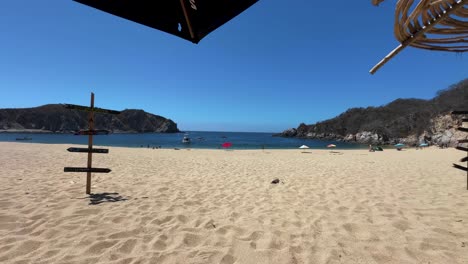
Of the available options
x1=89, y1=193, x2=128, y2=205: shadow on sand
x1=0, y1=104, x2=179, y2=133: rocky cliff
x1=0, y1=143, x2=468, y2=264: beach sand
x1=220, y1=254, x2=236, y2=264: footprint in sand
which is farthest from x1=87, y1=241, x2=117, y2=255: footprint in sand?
x1=0, y1=104, x2=179, y2=133: rocky cliff

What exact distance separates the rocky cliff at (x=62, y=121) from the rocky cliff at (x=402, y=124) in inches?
4132

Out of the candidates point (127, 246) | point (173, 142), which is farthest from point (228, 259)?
point (173, 142)

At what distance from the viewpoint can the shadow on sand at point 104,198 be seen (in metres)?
5.41

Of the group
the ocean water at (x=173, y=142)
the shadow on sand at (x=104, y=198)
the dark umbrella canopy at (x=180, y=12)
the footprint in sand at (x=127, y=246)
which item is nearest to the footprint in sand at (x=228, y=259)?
the footprint in sand at (x=127, y=246)

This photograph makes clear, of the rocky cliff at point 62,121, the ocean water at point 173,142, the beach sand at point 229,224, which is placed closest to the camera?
the beach sand at point 229,224

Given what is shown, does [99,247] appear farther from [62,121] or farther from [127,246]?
[62,121]

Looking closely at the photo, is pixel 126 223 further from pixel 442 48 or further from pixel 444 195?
pixel 444 195

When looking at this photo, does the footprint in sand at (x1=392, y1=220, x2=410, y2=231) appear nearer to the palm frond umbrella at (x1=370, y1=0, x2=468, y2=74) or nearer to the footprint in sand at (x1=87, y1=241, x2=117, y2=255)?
the palm frond umbrella at (x1=370, y1=0, x2=468, y2=74)

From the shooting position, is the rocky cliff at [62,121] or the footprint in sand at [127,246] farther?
the rocky cliff at [62,121]

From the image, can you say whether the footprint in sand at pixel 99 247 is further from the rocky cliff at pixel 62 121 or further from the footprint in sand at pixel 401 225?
the rocky cliff at pixel 62 121

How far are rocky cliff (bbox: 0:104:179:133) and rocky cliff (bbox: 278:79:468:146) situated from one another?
344ft

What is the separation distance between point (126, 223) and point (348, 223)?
13.1 ft

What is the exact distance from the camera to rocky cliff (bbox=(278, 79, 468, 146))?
54.0 metres

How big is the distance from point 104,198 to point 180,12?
5.18 m
